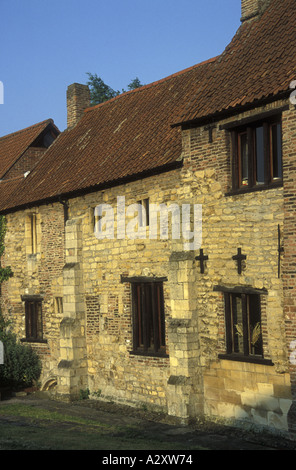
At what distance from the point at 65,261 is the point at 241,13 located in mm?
8555

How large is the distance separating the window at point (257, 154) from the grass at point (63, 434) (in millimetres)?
5387

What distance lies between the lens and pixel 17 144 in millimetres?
26766

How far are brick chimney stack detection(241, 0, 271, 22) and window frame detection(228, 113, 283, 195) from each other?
387 cm

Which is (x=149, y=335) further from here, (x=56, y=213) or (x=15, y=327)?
(x=15, y=327)

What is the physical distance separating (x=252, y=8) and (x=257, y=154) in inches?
186

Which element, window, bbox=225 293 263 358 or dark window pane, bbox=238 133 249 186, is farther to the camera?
dark window pane, bbox=238 133 249 186

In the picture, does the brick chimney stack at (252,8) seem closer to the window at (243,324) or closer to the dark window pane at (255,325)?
the window at (243,324)

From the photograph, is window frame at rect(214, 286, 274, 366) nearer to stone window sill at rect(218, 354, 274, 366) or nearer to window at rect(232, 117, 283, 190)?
stone window sill at rect(218, 354, 274, 366)

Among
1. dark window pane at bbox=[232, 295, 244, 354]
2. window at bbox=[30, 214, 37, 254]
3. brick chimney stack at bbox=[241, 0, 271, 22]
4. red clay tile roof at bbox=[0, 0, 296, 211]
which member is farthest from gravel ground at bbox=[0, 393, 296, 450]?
brick chimney stack at bbox=[241, 0, 271, 22]

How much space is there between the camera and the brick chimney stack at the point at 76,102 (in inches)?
942

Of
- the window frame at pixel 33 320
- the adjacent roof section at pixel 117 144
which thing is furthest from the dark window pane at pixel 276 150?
the window frame at pixel 33 320

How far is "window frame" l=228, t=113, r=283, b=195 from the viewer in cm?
1255

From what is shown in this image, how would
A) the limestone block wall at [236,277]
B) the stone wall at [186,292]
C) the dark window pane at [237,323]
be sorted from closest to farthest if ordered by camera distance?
the limestone block wall at [236,277] < the stone wall at [186,292] < the dark window pane at [237,323]

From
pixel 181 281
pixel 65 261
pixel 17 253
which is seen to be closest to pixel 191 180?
pixel 181 281
